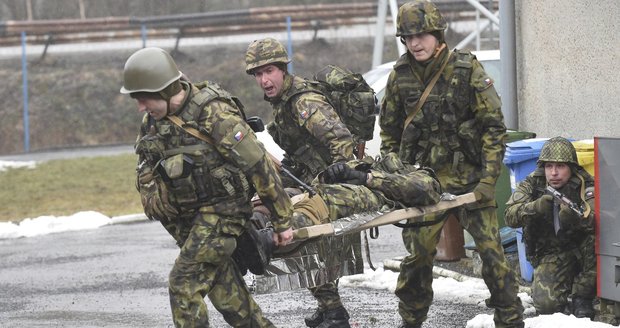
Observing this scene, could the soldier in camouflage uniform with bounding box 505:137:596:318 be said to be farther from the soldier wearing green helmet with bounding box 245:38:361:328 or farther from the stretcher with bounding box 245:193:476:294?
the soldier wearing green helmet with bounding box 245:38:361:328

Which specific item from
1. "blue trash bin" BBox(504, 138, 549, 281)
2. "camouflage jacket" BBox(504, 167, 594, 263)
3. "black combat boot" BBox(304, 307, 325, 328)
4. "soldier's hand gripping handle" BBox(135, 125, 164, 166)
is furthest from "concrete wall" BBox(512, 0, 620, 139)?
"soldier's hand gripping handle" BBox(135, 125, 164, 166)

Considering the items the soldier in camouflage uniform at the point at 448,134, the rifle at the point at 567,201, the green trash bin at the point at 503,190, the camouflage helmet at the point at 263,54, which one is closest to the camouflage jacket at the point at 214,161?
the soldier in camouflage uniform at the point at 448,134

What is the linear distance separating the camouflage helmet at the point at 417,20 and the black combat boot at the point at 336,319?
2082mm

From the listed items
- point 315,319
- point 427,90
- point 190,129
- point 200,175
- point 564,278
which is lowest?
point 315,319

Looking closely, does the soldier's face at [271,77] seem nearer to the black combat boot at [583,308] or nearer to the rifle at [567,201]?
the rifle at [567,201]

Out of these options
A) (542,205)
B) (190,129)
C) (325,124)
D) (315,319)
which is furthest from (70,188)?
(190,129)

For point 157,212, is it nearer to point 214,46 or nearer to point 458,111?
point 458,111

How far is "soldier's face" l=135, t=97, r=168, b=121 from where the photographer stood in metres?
6.55

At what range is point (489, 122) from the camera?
299 inches

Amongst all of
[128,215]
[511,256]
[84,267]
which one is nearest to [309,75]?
[128,215]

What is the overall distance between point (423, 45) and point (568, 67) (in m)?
4.09

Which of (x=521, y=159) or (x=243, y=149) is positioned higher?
(x=243, y=149)

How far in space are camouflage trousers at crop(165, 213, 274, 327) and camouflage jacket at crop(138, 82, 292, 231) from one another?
0.09 meters

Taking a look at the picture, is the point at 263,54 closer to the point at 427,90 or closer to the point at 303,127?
the point at 303,127
